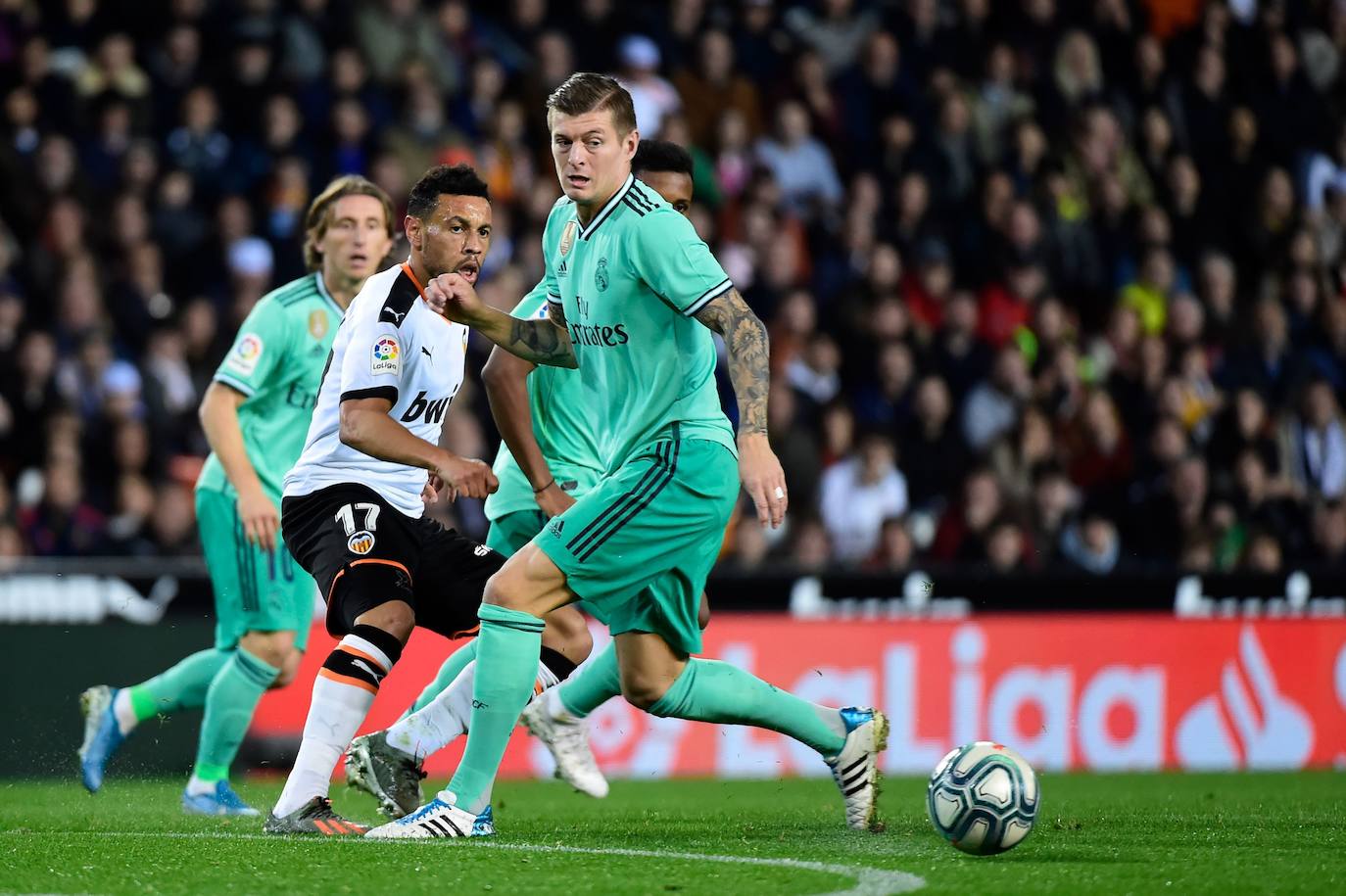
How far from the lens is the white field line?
14.9ft

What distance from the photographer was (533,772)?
9.84 m

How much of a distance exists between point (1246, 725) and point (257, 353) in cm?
619

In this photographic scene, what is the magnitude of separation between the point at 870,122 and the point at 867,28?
36.1 inches

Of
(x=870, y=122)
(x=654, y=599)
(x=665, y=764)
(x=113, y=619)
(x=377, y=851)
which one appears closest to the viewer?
(x=377, y=851)

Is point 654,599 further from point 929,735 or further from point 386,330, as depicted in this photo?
point 929,735

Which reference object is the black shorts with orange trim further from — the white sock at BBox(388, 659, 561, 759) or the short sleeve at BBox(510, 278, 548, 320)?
the short sleeve at BBox(510, 278, 548, 320)

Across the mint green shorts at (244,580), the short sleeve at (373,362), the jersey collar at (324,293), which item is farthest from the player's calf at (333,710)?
the jersey collar at (324,293)

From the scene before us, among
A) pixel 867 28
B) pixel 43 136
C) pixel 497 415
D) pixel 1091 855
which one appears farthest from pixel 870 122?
pixel 1091 855

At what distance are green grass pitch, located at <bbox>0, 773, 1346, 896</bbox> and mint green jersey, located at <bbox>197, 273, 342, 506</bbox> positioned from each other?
1.35 metres

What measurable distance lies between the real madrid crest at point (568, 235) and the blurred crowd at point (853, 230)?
493 cm

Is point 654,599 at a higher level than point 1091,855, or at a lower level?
higher

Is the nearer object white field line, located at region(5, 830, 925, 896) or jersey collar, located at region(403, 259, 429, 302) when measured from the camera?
white field line, located at region(5, 830, 925, 896)

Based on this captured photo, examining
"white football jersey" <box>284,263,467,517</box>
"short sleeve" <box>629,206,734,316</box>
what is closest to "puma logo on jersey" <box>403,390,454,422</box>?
"white football jersey" <box>284,263,467,517</box>

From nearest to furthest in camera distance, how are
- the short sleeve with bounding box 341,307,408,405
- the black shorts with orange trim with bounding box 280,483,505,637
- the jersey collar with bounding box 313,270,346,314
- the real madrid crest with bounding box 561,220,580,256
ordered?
1. the real madrid crest with bounding box 561,220,580,256
2. the short sleeve with bounding box 341,307,408,405
3. the black shorts with orange trim with bounding box 280,483,505,637
4. the jersey collar with bounding box 313,270,346,314
